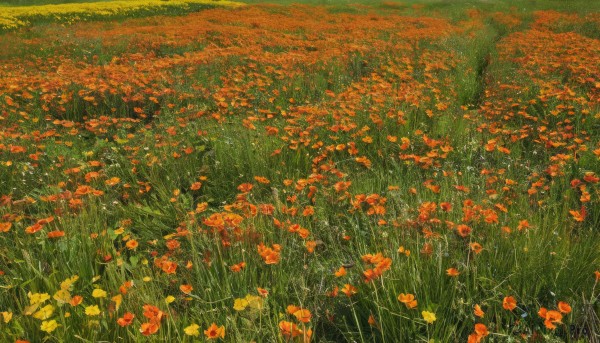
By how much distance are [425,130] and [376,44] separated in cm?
675

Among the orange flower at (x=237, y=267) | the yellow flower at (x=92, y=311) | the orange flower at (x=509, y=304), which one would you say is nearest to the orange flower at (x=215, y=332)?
the orange flower at (x=237, y=267)

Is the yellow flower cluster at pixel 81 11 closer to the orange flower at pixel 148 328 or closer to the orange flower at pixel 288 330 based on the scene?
the orange flower at pixel 148 328

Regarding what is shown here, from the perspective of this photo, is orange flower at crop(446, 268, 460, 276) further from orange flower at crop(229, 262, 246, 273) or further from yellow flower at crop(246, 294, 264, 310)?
orange flower at crop(229, 262, 246, 273)

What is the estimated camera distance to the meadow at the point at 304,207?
2.16 meters

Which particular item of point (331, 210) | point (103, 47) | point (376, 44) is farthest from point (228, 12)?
point (331, 210)

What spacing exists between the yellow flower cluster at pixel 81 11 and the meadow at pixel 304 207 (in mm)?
15215

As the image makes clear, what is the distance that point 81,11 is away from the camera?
22844 millimetres

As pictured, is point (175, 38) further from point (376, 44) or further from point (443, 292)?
point (443, 292)

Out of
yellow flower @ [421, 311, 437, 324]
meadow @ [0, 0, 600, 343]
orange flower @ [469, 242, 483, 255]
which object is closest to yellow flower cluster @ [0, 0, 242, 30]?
meadow @ [0, 0, 600, 343]

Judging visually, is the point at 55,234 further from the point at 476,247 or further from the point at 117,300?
the point at 476,247

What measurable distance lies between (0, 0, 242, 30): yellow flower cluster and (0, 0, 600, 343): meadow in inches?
599

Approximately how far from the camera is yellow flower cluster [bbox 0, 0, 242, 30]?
20359mm

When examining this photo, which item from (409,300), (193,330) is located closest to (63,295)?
(193,330)

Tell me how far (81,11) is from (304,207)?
23545 millimetres
